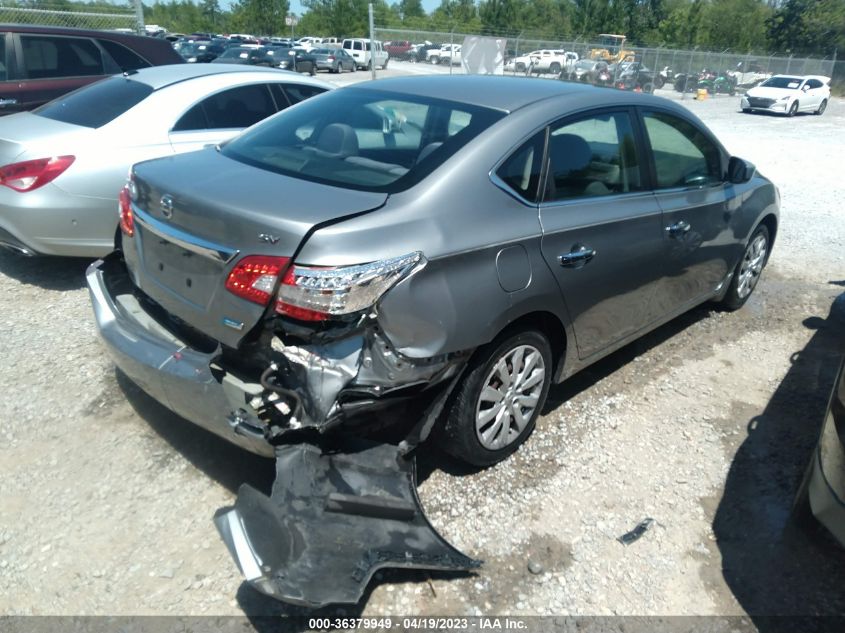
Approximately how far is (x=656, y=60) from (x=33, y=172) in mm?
32349

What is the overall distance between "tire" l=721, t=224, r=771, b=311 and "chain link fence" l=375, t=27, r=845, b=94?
26.1 meters

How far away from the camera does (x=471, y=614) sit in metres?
2.50

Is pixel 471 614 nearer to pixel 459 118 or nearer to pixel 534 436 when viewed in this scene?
pixel 534 436

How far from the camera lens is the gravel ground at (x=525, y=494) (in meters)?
2.59

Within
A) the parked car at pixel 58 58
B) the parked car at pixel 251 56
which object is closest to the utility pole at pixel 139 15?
the parked car at pixel 58 58

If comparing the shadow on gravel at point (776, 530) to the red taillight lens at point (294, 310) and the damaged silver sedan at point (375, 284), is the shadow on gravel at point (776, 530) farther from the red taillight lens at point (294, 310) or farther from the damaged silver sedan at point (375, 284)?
the red taillight lens at point (294, 310)

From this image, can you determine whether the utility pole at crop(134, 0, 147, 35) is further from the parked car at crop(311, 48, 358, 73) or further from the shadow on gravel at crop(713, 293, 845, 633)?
the parked car at crop(311, 48, 358, 73)

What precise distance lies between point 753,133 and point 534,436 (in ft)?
57.6

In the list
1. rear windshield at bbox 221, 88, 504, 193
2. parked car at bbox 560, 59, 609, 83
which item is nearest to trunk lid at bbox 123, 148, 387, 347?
rear windshield at bbox 221, 88, 504, 193

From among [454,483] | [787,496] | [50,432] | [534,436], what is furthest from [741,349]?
[50,432]

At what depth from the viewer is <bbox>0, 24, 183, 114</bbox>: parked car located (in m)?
7.44

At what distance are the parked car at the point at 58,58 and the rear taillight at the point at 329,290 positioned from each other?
Answer: 6577mm

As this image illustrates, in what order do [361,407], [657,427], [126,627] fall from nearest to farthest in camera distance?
[126,627]
[361,407]
[657,427]

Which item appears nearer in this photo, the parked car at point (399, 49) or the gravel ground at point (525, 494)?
the gravel ground at point (525, 494)
